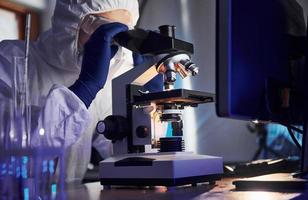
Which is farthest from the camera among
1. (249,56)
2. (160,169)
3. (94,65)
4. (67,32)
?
(67,32)

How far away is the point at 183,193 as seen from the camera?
0.94 metres

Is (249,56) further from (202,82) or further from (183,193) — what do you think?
(202,82)

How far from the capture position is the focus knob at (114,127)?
44.2 inches

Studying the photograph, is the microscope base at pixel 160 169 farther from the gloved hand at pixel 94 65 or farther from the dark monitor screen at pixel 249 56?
the gloved hand at pixel 94 65

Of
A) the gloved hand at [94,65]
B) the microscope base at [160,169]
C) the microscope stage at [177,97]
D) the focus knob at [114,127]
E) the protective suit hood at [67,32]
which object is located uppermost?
the protective suit hood at [67,32]

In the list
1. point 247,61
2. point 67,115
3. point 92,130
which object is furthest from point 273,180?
point 92,130

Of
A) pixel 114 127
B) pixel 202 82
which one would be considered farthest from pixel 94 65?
pixel 202 82

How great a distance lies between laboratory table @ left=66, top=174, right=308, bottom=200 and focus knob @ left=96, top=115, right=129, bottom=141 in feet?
0.43

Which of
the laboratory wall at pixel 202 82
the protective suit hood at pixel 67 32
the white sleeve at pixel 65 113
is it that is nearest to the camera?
the white sleeve at pixel 65 113

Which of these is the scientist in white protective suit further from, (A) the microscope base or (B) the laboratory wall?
(B) the laboratory wall

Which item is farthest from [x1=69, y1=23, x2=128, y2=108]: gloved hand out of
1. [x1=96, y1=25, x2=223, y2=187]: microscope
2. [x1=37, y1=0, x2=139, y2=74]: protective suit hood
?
[x1=96, y1=25, x2=223, y2=187]: microscope

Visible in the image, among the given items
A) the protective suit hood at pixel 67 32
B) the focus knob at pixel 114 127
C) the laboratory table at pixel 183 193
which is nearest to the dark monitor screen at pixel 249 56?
the laboratory table at pixel 183 193

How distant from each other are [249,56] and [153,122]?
0.37 meters

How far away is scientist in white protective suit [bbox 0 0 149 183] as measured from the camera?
1364 millimetres
